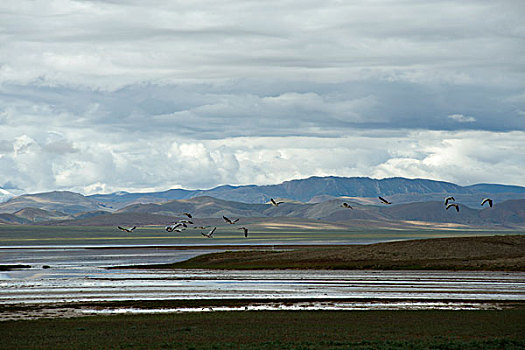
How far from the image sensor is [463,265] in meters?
81.7

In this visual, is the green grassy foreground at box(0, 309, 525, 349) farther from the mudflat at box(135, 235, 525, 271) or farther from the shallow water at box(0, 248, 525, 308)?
the mudflat at box(135, 235, 525, 271)

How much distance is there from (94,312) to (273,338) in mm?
→ 15280

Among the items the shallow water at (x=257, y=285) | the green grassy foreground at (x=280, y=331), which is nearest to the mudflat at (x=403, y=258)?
the shallow water at (x=257, y=285)

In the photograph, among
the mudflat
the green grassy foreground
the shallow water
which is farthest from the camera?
the mudflat

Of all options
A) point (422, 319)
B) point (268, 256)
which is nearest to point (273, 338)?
point (422, 319)

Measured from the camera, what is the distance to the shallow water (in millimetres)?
52594

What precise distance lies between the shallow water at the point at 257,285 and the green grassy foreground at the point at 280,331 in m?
7.75

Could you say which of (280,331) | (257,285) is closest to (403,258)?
(257,285)

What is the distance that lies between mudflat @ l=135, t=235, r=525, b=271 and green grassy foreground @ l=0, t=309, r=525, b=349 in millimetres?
41979

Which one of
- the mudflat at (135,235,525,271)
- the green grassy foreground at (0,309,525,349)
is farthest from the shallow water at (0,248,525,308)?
the green grassy foreground at (0,309,525,349)

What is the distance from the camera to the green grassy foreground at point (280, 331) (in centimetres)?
3112

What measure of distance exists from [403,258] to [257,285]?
3259cm

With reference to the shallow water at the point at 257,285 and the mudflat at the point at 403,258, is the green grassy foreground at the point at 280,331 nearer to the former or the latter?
the shallow water at the point at 257,285

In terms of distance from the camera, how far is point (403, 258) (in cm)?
9025
